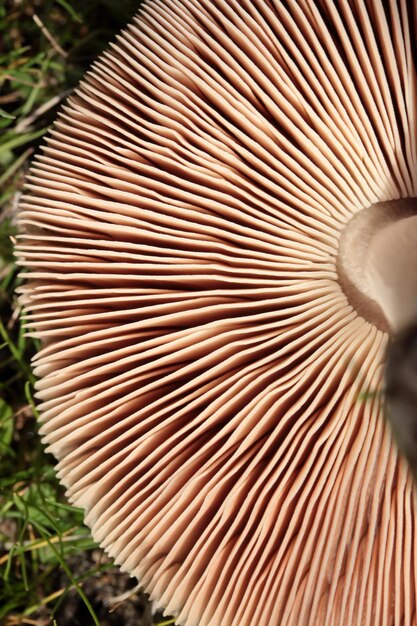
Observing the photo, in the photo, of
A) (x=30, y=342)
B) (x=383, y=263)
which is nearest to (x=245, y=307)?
(x=383, y=263)

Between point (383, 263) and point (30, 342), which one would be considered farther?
point (30, 342)

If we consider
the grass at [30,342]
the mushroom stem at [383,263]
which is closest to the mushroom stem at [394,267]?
the mushroom stem at [383,263]

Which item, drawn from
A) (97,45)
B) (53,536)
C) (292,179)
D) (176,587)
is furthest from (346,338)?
(97,45)

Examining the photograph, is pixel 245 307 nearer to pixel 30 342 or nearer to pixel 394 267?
pixel 394 267

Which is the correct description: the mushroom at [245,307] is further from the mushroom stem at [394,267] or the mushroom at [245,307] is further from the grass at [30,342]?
the grass at [30,342]

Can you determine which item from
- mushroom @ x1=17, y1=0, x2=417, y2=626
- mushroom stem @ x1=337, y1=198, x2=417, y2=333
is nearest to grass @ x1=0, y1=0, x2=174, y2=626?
mushroom @ x1=17, y1=0, x2=417, y2=626

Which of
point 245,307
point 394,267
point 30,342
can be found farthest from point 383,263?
point 30,342
